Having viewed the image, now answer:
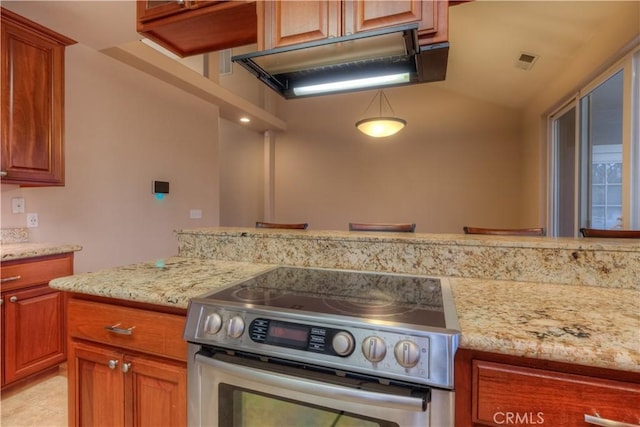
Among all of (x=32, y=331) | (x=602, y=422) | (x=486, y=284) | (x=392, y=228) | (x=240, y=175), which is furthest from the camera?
(x=240, y=175)

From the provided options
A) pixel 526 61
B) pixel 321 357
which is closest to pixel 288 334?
pixel 321 357

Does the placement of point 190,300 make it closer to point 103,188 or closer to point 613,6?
point 103,188

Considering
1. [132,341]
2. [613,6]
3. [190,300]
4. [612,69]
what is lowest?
[132,341]

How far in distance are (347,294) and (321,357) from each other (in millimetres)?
288

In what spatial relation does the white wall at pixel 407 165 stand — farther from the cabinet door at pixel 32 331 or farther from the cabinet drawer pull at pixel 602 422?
the cabinet drawer pull at pixel 602 422

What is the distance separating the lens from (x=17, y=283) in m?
1.88

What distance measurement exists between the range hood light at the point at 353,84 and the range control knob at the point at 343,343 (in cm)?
119

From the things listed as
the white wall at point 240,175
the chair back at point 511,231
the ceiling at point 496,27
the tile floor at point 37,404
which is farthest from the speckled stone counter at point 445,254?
the white wall at point 240,175

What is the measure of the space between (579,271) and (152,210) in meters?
3.38

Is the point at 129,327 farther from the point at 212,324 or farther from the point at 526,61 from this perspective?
the point at 526,61

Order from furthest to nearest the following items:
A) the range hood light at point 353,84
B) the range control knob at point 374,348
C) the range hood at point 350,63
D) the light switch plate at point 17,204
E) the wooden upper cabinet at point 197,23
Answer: the light switch plate at point 17,204, the range hood light at point 353,84, the wooden upper cabinet at point 197,23, the range hood at point 350,63, the range control knob at point 374,348

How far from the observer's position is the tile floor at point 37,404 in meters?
1.72

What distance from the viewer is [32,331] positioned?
1.97 meters

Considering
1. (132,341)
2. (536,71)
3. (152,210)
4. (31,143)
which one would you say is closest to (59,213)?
(31,143)
